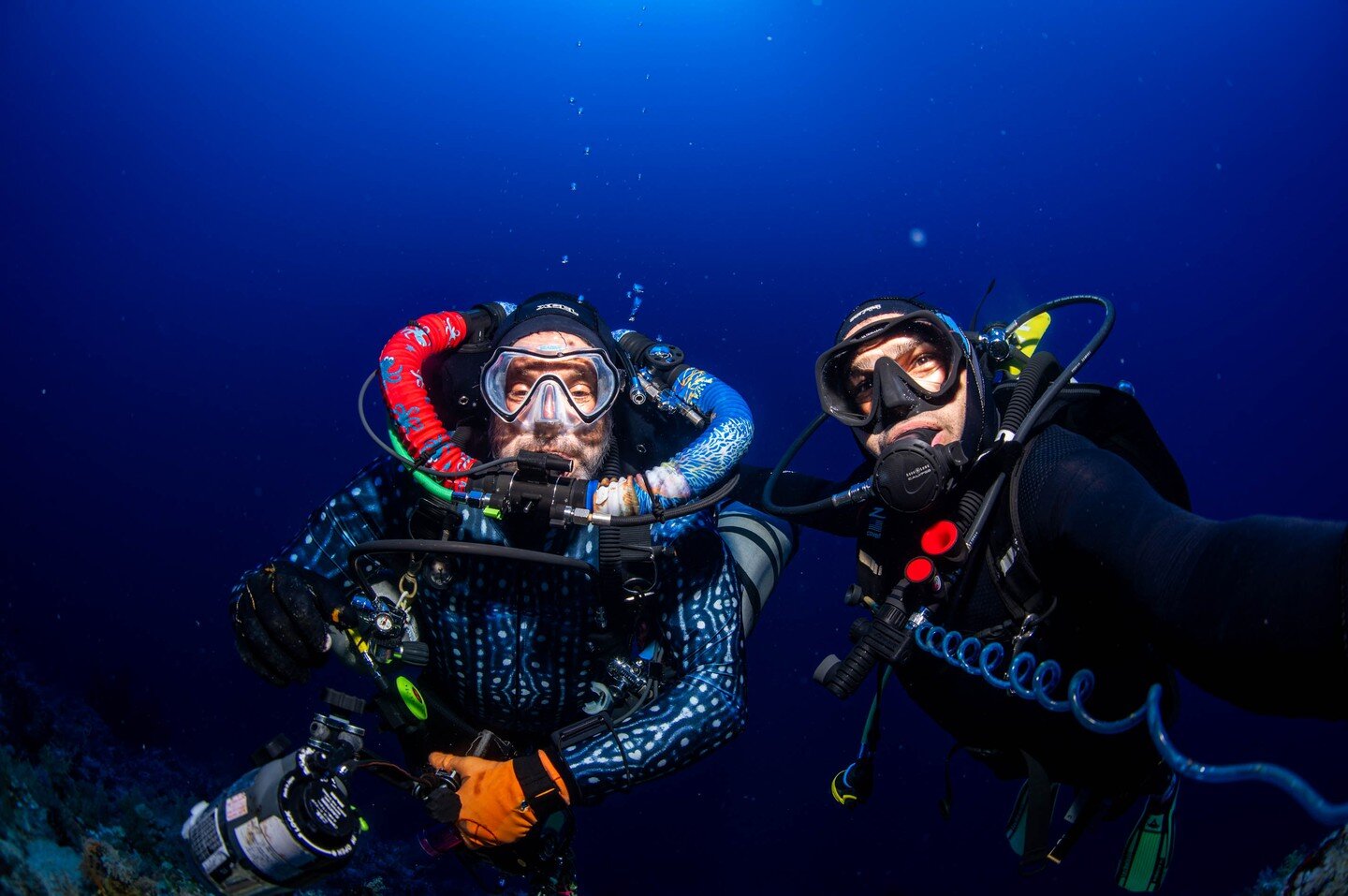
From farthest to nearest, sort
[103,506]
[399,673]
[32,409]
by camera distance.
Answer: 1. [32,409]
2. [103,506]
3. [399,673]

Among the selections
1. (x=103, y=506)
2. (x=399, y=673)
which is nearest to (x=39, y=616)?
(x=103, y=506)

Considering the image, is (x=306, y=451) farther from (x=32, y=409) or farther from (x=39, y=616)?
(x=39, y=616)

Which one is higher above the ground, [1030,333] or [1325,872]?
[1030,333]

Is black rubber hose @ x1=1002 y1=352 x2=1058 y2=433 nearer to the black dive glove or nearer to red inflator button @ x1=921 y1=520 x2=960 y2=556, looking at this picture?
red inflator button @ x1=921 y1=520 x2=960 y2=556

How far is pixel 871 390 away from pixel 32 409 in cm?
6996

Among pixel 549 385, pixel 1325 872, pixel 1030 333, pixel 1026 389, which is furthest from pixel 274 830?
pixel 1030 333

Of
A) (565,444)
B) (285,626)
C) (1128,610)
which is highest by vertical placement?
(565,444)

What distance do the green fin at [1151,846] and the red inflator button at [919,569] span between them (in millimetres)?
2990

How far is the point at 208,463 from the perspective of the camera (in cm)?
5050

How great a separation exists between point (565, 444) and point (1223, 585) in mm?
2765

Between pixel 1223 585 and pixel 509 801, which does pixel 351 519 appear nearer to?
pixel 509 801

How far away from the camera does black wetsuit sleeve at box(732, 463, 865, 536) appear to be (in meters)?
4.34

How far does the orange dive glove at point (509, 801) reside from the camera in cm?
286

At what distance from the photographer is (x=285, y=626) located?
2.79 meters
